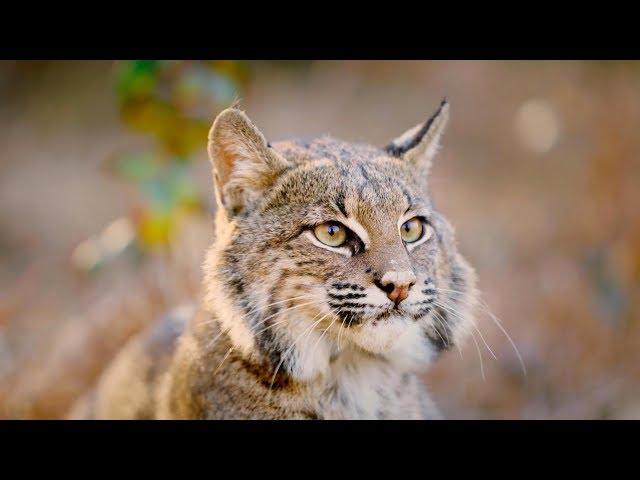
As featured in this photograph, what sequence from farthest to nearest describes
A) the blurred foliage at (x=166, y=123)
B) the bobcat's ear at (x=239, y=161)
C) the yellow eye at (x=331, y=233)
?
1. the blurred foliage at (x=166, y=123)
2. the bobcat's ear at (x=239, y=161)
3. the yellow eye at (x=331, y=233)

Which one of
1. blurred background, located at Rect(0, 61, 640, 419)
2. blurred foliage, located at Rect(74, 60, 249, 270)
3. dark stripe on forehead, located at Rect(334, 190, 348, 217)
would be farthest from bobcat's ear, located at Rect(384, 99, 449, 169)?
blurred foliage, located at Rect(74, 60, 249, 270)

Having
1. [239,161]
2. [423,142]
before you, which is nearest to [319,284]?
[239,161]

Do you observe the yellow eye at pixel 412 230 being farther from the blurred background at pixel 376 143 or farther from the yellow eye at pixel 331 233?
the blurred background at pixel 376 143

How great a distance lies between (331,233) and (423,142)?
0.86m

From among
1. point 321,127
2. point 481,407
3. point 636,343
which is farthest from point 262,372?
point 321,127

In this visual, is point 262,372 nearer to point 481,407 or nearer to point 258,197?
point 258,197

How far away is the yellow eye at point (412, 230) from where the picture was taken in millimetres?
4008

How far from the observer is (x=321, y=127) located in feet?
35.5

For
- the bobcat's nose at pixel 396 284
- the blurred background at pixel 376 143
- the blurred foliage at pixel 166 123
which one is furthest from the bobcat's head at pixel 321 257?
the blurred foliage at pixel 166 123

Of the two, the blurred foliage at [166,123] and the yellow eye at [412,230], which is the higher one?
the blurred foliage at [166,123]

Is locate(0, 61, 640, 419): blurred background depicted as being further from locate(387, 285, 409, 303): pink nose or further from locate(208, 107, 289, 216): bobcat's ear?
locate(208, 107, 289, 216): bobcat's ear

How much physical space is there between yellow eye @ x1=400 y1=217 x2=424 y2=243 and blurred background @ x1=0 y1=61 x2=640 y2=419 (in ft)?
2.13

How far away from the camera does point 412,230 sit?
4.05m

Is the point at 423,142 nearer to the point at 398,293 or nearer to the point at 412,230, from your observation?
the point at 412,230
